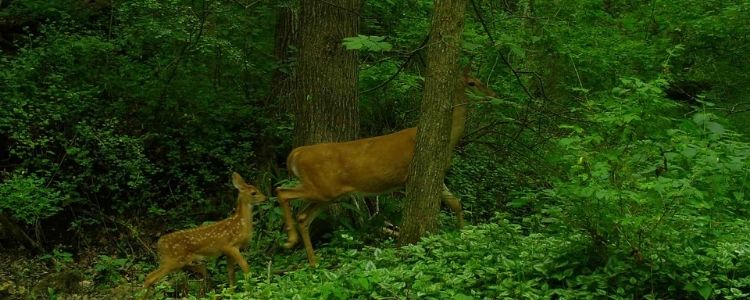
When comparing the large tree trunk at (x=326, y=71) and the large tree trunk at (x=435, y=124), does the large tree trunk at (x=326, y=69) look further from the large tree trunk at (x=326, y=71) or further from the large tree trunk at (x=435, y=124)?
the large tree trunk at (x=435, y=124)

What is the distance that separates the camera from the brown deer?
7.20 meters

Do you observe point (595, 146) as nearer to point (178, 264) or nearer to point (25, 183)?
point (178, 264)

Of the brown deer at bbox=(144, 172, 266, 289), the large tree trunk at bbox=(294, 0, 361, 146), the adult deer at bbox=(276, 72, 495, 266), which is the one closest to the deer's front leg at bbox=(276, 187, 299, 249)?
the adult deer at bbox=(276, 72, 495, 266)

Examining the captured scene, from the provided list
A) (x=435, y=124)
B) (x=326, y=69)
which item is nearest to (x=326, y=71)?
(x=326, y=69)

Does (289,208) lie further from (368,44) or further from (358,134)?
(368,44)

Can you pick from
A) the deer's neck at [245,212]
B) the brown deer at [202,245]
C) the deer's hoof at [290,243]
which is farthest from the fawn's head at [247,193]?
the deer's hoof at [290,243]

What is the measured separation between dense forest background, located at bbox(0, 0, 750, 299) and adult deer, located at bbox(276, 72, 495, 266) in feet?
1.41

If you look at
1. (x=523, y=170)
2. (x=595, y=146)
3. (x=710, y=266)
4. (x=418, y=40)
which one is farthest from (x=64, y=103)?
(x=710, y=266)

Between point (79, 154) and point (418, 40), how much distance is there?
4.22 meters

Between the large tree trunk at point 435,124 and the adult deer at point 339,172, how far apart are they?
129cm

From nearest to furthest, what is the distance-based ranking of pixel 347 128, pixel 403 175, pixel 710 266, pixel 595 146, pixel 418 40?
pixel 710 266 → pixel 595 146 → pixel 403 175 → pixel 347 128 → pixel 418 40

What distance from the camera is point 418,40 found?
32.7 ft

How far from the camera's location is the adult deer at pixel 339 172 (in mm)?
7891

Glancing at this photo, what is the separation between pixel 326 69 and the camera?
8273mm
